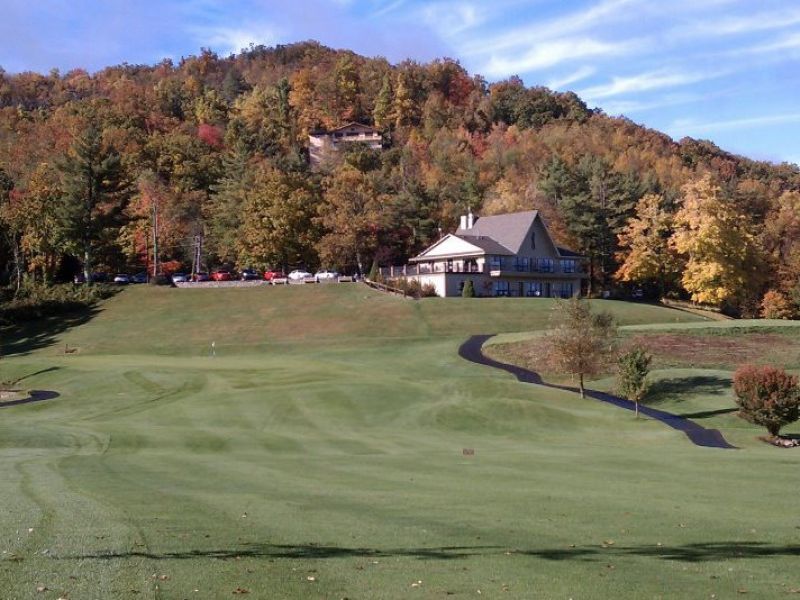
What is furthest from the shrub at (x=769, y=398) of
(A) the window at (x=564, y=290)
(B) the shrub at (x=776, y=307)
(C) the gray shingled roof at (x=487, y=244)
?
(A) the window at (x=564, y=290)

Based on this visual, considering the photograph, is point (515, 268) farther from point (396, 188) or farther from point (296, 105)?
point (296, 105)

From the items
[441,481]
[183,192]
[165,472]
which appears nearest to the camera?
[441,481]

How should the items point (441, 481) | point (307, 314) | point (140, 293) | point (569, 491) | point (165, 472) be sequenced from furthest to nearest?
point (140, 293), point (307, 314), point (165, 472), point (441, 481), point (569, 491)

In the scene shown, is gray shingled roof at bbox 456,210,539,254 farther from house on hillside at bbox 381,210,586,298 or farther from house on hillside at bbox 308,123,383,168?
house on hillside at bbox 308,123,383,168

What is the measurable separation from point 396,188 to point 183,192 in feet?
105

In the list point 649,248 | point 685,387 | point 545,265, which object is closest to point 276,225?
point 545,265

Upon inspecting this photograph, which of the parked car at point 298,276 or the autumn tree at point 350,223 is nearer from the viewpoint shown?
the parked car at point 298,276

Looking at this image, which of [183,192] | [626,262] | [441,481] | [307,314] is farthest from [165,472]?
[183,192]

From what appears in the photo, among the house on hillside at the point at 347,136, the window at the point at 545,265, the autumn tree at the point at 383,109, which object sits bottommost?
the window at the point at 545,265

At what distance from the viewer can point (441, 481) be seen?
18016mm

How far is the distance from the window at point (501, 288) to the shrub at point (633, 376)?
54580 millimetres

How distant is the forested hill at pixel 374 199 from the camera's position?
303 feet

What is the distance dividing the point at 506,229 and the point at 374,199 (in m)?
20.0

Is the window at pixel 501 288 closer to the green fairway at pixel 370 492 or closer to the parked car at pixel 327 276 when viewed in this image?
the parked car at pixel 327 276
